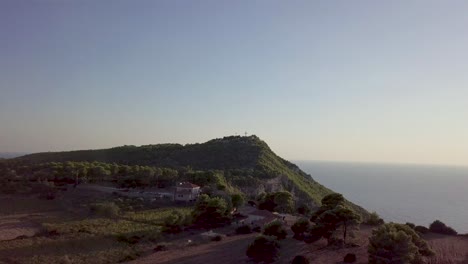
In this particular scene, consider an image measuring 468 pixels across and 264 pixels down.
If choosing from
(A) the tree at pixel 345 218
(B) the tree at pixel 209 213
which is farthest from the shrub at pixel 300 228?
(B) the tree at pixel 209 213

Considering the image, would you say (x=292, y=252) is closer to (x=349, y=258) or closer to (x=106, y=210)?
(x=349, y=258)

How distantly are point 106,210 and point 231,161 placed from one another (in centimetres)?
5621

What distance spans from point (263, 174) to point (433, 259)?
59.1m

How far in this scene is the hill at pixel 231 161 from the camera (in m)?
87.2

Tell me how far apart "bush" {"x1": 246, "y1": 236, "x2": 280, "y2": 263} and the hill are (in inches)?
1801

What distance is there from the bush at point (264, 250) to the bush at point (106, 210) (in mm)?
24255

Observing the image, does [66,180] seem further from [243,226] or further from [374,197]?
[374,197]

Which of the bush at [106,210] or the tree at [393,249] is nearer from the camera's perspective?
the tree at [393,249]

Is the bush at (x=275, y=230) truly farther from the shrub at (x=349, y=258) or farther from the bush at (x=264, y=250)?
the shrub at (x=349, y=258)

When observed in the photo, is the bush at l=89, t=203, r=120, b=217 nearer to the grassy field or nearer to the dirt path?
the grassy field

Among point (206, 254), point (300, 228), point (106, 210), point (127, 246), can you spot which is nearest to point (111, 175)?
point (106, 210)

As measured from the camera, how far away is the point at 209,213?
1999 inches

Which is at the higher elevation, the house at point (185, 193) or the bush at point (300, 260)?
the house at point (185, 193)

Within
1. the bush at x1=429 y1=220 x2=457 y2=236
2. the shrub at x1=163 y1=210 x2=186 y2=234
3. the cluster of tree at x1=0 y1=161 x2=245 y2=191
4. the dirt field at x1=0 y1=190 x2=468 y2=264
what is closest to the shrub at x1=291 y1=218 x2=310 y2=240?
the dirt field at x1=0 y1=190 x2=468 y2=264
